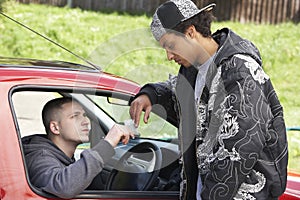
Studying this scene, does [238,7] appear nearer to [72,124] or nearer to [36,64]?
[36,64]

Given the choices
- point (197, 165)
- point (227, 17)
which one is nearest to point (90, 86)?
point (197, 165)

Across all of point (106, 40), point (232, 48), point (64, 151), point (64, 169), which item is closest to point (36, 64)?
point (64, 151)

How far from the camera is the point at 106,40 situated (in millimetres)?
11969

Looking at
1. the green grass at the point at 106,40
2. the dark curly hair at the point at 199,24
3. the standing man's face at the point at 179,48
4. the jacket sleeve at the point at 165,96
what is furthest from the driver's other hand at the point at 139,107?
the green grass at the point at 106,40

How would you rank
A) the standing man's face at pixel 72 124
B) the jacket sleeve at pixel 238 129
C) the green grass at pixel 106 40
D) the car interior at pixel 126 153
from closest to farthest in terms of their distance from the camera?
the jacket sleeve at pixel 238 129 < the car interior at pixel 126 153 < the standing man's face at pixel 72 124 < the green grass at pixel 106 40

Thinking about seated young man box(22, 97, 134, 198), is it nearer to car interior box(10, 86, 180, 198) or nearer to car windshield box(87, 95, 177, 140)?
car interior box(10, 86, 180, 198)

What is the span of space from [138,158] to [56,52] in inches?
332

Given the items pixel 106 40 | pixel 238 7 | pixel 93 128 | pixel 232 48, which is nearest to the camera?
pixel 232 48

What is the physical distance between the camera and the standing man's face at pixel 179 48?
9.05ft

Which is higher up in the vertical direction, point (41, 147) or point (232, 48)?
point (232, 48)

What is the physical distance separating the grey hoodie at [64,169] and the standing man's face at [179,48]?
47 cm

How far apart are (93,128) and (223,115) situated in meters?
1.17

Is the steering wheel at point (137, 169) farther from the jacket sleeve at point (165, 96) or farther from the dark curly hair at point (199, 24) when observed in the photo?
the dark curly hair at point (199, 24)

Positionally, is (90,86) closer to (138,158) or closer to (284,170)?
(138,158)
